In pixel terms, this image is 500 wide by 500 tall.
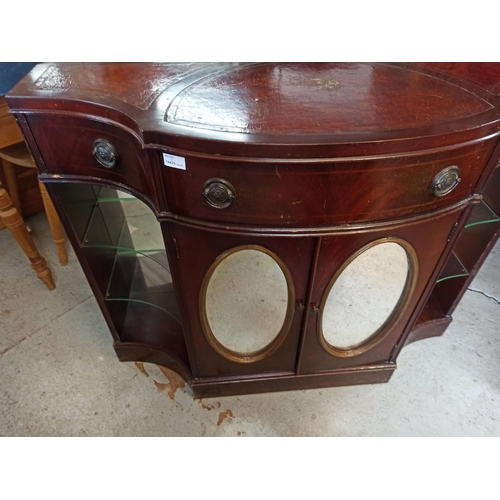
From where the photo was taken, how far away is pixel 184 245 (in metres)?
0.71

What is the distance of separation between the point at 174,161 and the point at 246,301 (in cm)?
38

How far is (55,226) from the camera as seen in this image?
1259 mm

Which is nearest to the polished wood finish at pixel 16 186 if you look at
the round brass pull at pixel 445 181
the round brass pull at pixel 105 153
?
the round brass pull at pixel 105 153

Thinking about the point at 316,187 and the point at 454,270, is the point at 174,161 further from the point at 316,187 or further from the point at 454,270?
the point at 454,270

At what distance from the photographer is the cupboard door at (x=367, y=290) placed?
73 cm

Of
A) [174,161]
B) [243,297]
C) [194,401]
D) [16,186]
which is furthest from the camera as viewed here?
[16,186]

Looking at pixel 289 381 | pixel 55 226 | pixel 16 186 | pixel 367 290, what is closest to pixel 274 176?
pixel 367 290

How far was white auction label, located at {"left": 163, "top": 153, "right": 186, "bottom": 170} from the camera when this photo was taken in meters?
0.57

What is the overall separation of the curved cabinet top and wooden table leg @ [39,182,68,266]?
559 millimetres

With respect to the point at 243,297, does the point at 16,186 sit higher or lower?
lower

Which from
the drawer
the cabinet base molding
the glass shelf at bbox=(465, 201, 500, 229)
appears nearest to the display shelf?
the glass shelf at bbox=(465, 201, 500, 229)

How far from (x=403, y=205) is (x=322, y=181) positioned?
16 cm

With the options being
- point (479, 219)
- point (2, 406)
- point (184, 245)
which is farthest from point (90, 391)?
point (479, 219)

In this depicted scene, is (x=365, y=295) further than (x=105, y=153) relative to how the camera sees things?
Yes
